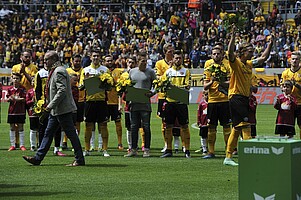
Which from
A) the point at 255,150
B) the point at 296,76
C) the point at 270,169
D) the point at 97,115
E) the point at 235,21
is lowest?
the point at 97,115

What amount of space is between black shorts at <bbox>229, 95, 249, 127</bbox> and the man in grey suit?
2.97m

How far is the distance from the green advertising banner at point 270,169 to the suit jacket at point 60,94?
22.7 ft

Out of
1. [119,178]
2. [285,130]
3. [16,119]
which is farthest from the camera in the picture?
[16,119]

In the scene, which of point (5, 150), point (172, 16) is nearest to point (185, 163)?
point (5, 150)

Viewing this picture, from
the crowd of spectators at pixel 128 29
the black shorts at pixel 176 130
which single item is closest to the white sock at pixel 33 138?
the black shorts at pixel 176 130

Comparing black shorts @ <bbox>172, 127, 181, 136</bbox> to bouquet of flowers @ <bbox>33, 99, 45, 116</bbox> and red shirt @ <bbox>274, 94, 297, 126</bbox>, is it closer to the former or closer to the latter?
red shirt @ <bbox>274, 94, 297, 126</bbox>

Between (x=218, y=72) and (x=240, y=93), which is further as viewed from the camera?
(x=218, y=72)

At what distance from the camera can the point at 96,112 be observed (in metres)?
17.2

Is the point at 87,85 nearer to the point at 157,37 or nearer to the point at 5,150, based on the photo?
the point at 5,150

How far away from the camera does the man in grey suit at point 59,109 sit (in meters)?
14.8

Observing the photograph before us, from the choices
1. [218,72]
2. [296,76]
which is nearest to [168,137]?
[218,72]

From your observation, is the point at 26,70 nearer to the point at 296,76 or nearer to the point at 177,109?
the point at 177,109

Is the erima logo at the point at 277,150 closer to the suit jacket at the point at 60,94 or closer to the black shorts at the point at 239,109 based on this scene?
the black shorts at the point at 239,109

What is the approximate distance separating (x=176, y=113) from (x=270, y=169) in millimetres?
8981
